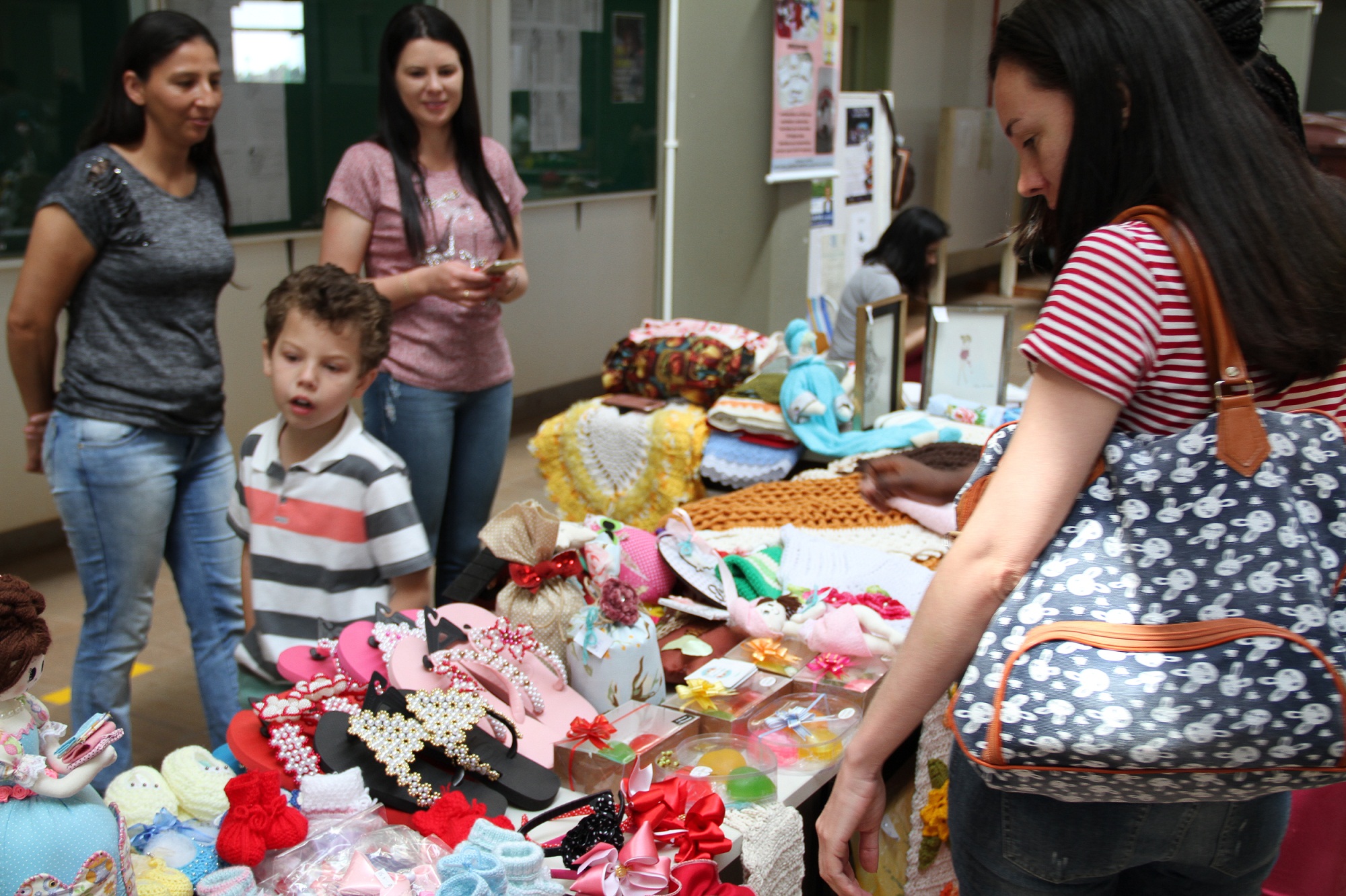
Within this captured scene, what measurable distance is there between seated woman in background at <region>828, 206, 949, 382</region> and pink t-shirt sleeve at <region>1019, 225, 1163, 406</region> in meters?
3.26

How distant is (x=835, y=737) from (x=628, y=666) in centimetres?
33

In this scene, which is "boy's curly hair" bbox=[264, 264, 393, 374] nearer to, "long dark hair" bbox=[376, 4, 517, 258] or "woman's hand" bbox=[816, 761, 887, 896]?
"long dark hair" bbox=[376, 4, 517, 258]

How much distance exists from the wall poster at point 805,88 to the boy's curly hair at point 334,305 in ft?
13.4

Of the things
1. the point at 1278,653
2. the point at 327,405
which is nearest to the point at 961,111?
the point at 327,405

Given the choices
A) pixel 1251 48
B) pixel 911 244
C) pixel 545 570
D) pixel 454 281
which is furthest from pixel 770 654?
pixel 911 244

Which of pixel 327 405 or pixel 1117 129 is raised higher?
pixel 1117 129

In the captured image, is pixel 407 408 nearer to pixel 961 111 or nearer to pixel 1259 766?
pixel 1259 766

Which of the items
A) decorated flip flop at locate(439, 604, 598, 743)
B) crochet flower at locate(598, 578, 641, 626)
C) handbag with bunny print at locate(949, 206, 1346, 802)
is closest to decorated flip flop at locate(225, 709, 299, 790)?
decorated flip flop at locate(439, 604, 598, 743)

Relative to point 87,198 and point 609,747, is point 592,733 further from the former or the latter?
point 87,198

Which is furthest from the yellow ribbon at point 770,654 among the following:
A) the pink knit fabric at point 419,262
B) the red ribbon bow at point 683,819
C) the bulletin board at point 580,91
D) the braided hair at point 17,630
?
the bulletin board at point 580,91

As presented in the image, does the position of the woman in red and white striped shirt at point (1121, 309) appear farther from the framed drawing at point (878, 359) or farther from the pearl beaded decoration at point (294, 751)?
the framed drawing at point (878, 359)

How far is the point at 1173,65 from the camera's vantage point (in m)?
0.94

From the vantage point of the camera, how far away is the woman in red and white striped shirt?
2.94 ft

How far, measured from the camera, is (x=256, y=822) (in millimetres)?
1185
